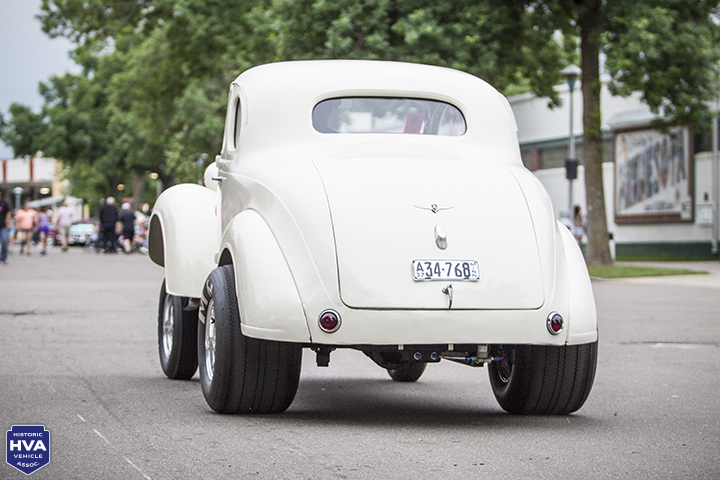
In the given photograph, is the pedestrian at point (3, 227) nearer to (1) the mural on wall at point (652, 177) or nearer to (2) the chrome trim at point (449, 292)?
(1) the mural on wall at point (652, 177)

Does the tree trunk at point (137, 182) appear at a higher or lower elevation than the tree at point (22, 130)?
lower

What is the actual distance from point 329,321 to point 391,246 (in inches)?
19.0

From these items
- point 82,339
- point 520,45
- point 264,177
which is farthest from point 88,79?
point 264,177

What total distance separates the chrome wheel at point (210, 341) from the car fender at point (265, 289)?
423mm

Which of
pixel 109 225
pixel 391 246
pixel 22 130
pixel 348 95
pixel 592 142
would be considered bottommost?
pixel 391 246

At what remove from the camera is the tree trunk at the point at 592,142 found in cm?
2428

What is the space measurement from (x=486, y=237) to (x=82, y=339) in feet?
18.0

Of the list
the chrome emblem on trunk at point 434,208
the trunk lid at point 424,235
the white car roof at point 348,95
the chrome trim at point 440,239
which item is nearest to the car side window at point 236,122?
the white car roof at point 348,95

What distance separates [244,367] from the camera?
220 inches

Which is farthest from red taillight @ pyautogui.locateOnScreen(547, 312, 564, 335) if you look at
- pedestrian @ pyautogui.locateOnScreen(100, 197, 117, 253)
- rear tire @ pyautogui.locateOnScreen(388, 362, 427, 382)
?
pedestrian @ pyautogui.locateOnScreen(100, 197, 117, 253)

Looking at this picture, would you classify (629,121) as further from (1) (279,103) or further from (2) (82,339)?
(1) (279,103)

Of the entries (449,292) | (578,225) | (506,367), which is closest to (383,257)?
(449,292)

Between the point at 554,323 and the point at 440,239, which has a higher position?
the point at 440,239

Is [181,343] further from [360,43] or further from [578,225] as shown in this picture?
[578,225]
